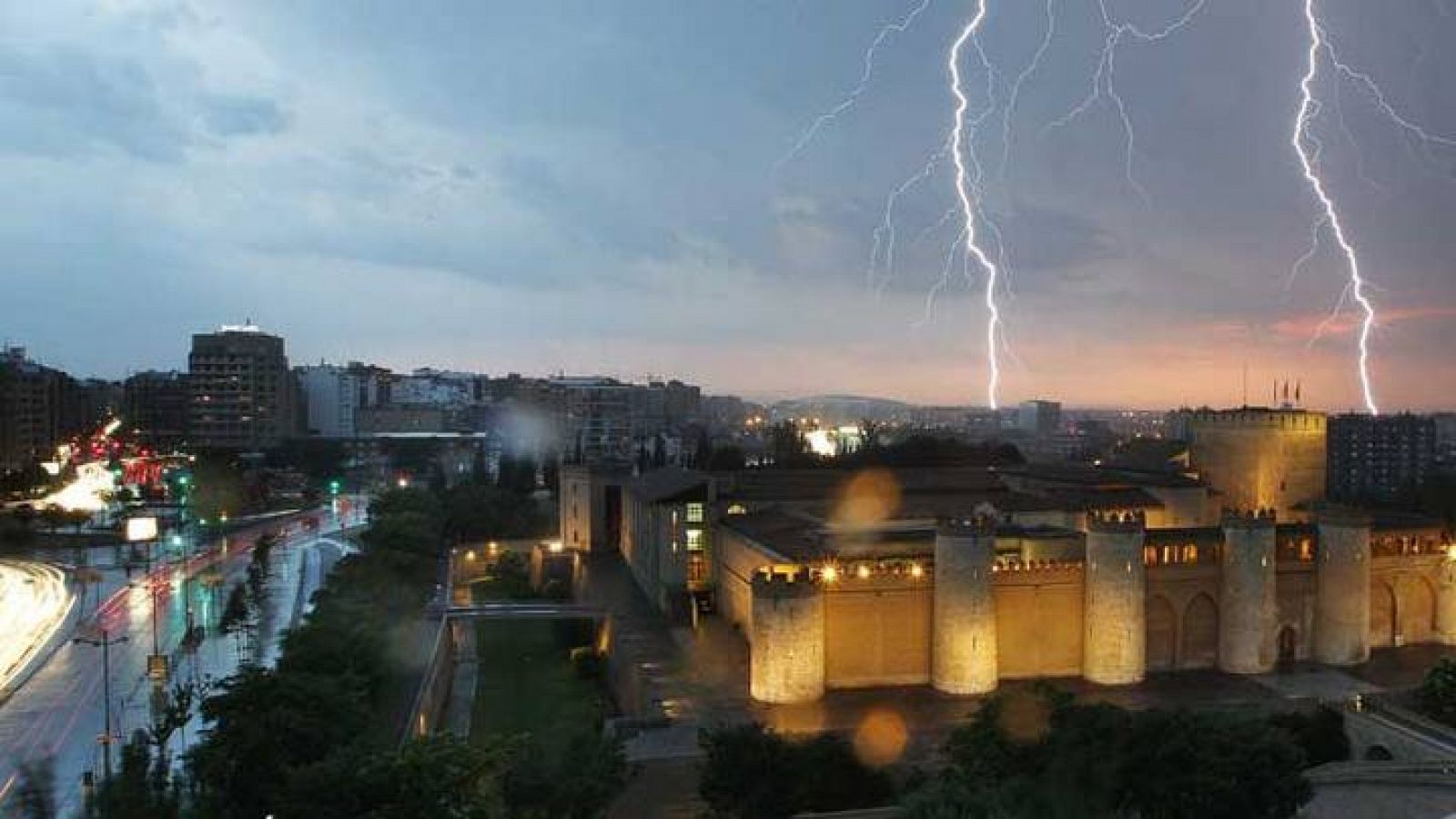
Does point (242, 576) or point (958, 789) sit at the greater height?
point (958, 789)

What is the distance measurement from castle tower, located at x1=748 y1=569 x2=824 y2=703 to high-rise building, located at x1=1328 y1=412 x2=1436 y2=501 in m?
73.9

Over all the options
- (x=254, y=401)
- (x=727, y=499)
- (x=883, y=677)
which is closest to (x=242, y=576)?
(x=727, y=499)

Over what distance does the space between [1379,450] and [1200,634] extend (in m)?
70.1

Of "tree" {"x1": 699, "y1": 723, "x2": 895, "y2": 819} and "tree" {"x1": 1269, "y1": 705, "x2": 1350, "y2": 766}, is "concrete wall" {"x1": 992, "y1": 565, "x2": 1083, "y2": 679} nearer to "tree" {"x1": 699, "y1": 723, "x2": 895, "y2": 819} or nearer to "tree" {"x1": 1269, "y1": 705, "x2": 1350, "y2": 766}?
"tree" {"x1": 1269, "y1": 705, "x2": 1350, "y2": 766}

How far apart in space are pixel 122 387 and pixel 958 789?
11929 cm

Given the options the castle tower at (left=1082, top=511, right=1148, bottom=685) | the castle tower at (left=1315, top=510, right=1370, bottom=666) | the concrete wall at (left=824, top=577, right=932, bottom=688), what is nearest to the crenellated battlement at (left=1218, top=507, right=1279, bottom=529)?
the castle tower at (left=1315, top=510, right=1370, bottom=666)

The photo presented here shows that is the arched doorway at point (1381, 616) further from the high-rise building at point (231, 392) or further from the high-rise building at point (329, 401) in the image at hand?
the high-rise building at point (329, 401)

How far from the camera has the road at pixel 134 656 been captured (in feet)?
82.3

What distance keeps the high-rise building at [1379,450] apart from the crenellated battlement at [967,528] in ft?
232

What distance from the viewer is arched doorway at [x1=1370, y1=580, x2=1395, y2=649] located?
95.1ft

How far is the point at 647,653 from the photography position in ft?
92.6

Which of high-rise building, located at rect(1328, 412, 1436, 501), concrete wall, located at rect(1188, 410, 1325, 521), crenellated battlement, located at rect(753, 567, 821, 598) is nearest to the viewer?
crenellated battlement, located at rect(753, 567, 821, 598)

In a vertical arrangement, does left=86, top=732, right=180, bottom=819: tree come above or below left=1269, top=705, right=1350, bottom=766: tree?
above

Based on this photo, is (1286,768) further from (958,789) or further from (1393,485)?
(1393,485)
